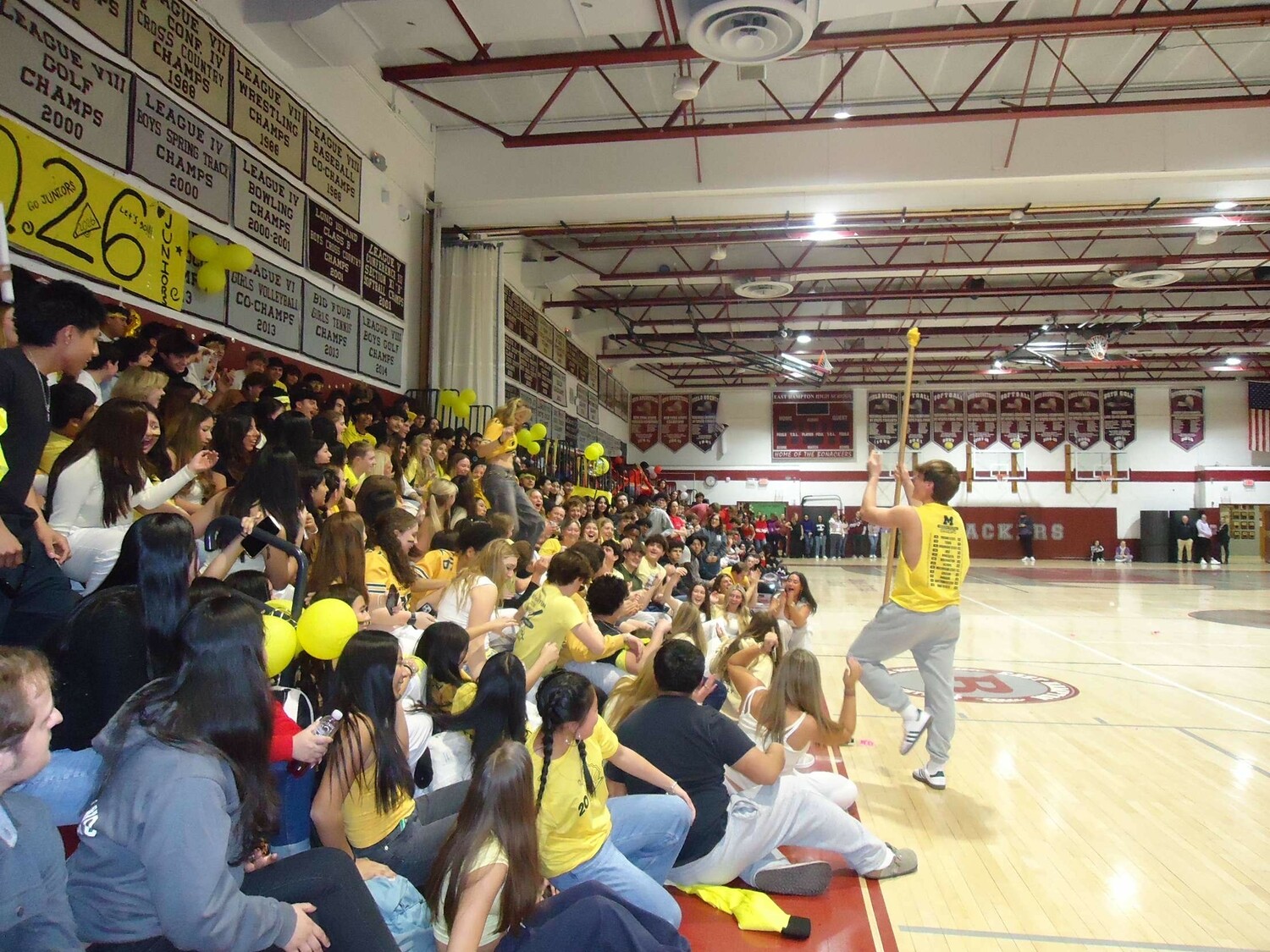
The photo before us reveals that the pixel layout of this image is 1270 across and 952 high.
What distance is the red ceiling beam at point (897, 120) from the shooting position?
862 cm

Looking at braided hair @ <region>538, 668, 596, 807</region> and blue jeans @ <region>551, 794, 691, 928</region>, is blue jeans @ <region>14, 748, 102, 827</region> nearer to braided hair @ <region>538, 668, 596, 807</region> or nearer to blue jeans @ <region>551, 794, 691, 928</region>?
braided hair @ <region>538, 668, 596, 807</region>

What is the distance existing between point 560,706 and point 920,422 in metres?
24.3

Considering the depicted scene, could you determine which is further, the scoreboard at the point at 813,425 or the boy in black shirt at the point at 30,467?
the scoreboard at the point at 813,425

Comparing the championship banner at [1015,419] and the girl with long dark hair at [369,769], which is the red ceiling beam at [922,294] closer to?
the championship banner at [1015,419]

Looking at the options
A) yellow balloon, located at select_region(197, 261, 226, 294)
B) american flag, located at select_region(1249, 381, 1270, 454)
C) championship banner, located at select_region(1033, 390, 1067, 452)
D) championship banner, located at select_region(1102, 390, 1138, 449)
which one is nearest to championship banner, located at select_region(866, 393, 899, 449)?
championship banner, located at select_region(1033, 390, 1067, 452)

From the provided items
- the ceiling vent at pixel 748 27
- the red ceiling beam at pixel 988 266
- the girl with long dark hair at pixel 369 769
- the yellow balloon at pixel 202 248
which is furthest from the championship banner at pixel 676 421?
the girl with long dark hair at pixel 369 769

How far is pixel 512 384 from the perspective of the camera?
1334cm

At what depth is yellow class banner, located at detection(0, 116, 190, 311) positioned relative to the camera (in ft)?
15.1

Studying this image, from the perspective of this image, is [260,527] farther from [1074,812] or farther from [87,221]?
[1074,812]

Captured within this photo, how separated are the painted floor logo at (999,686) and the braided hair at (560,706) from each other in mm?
4238

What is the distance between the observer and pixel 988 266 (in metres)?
13.4

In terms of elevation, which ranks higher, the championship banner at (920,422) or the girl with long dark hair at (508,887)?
the championship banner at (920,422)

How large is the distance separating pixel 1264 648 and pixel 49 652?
10.5 metres

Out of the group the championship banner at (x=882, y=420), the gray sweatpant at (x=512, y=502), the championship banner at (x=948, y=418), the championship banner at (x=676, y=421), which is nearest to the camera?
the gray sweatpant at (x=512, y=502)
